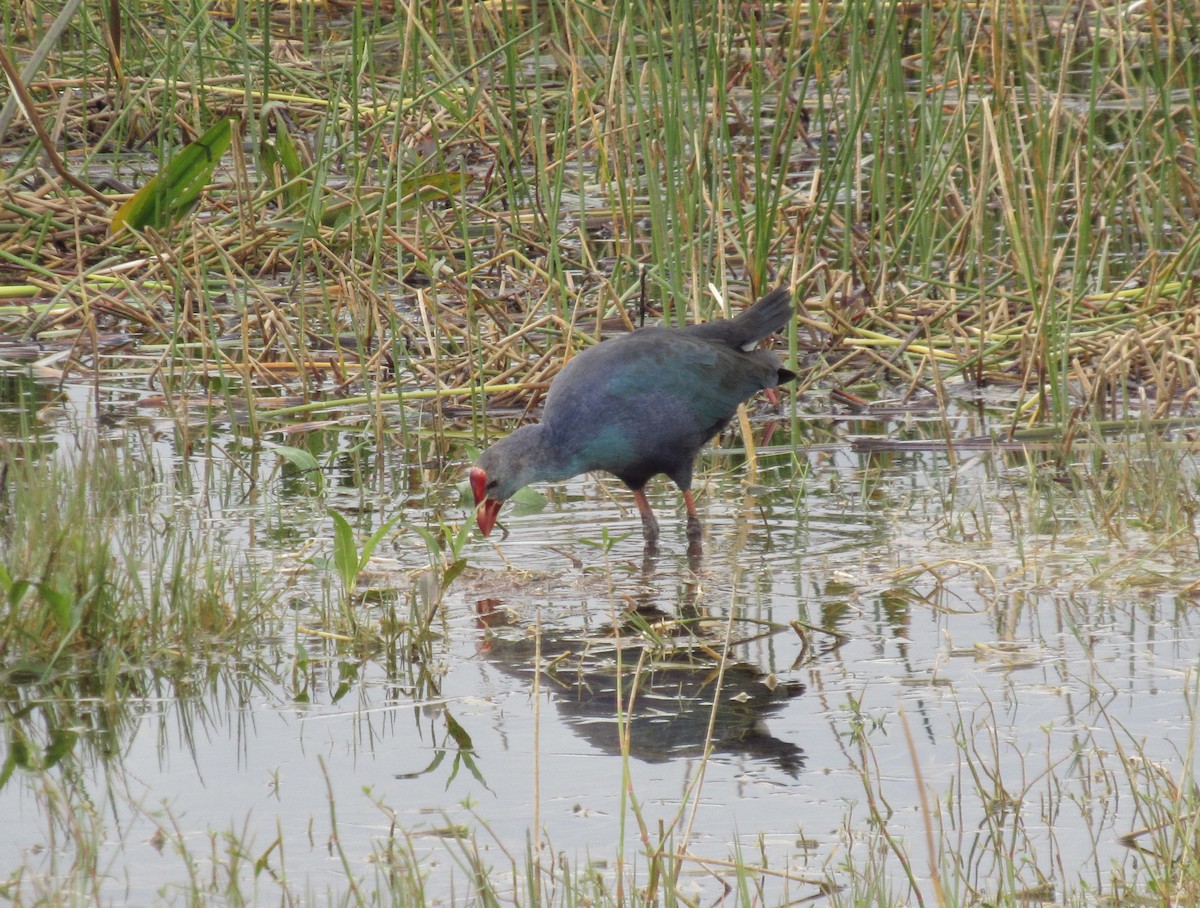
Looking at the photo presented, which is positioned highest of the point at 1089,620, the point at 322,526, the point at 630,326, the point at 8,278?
the point at 8,278

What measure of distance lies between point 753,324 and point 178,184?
296 cm

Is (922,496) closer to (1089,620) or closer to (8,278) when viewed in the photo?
(1089,620)

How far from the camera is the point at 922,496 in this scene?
5211 mm

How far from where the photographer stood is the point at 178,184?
734 cm

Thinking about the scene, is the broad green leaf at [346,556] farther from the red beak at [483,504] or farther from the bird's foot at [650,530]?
the bird's foot at [650,530]

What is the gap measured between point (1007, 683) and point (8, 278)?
536cm

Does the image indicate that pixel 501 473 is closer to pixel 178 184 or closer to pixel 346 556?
pixel 346 556

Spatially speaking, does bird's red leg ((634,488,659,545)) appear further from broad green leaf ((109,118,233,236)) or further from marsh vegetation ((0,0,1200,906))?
broad green leaf ((109,118,233,236))

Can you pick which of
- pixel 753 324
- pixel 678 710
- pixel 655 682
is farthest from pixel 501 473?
pixel 678 710

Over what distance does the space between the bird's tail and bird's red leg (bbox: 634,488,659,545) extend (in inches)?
24.4

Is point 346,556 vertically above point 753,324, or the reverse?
point 753,324

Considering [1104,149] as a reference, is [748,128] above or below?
above

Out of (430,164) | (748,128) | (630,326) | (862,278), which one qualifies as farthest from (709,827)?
(748,128)

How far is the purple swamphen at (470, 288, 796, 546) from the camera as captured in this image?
196 inches
